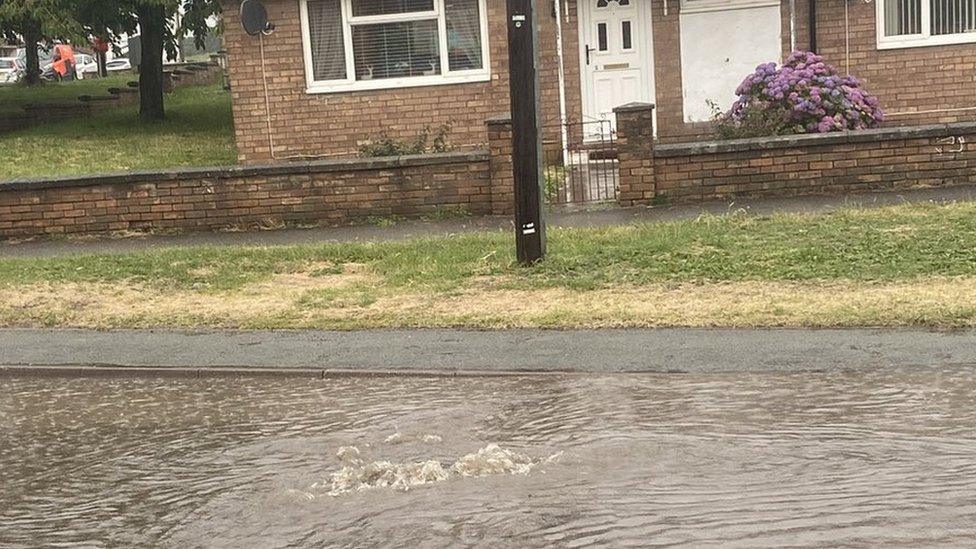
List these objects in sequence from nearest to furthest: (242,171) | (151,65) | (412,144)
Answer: (242,171), (412,144), (151,65)

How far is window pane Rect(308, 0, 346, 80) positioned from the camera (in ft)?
59.0

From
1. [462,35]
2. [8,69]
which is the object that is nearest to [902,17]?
[462,35]

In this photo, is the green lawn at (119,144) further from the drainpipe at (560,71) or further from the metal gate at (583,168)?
the metal gate at (583,168)

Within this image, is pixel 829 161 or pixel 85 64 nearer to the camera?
pixel 829 161

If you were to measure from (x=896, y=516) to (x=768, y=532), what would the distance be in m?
0.57

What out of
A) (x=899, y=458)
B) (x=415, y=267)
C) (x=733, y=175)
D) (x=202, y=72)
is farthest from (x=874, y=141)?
(x=202, y=72)

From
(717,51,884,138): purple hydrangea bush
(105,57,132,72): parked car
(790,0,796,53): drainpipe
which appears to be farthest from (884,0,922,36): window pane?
(105,57,132,72): parked car

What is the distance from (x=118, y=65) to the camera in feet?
184

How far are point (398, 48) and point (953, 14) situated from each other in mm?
7839

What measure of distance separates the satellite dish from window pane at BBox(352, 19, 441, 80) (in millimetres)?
1298

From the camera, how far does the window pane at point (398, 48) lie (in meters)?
18.0

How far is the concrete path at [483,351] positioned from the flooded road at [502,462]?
7.4 inches

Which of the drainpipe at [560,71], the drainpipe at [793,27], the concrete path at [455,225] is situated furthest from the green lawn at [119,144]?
the drainpipe at [793,27]

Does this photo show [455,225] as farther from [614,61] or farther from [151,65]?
[151,65]
